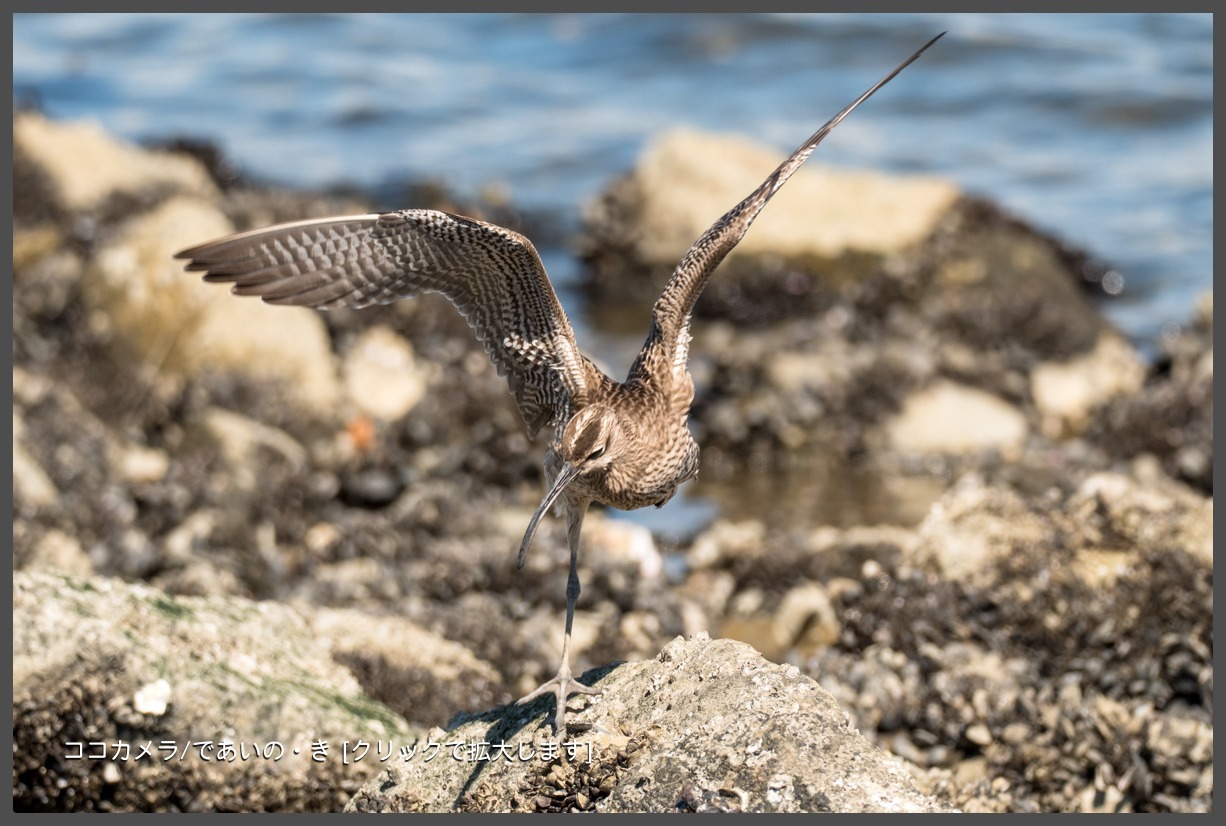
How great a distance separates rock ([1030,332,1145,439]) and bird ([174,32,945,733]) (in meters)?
7.41

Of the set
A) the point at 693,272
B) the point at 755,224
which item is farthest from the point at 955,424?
the point at 693,272

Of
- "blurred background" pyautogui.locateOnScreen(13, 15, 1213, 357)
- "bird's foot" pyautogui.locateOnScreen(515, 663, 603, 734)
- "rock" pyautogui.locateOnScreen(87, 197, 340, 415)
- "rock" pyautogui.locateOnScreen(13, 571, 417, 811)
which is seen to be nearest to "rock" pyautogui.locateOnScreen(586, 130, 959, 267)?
"blurred background" pyautogui.locateOnScreen(13, 15, 1213, 357)

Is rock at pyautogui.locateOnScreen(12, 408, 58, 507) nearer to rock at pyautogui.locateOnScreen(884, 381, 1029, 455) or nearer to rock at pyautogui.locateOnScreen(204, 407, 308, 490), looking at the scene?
rock at pyautogui.locateOnScreen(204, 407, 308, 490)

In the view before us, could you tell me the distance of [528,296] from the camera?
646 centimetres

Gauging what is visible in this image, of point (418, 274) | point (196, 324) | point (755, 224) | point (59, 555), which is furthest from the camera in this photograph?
point (755, 224)

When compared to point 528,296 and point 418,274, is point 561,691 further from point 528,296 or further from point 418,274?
point 418,274

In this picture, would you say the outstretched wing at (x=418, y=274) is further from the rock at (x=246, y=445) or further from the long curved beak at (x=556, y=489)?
the rock at (x=246, y=445)

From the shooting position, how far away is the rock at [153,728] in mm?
6051

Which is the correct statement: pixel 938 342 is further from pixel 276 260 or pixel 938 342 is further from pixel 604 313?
pixel 276 260

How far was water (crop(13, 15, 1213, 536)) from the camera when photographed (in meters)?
19.3

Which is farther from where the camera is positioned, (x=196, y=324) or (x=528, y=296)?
(x=196, y=324)

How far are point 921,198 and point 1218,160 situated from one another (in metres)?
3.35

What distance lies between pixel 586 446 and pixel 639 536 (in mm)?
4406

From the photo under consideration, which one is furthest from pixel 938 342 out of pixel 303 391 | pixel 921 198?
pixel 303 391
